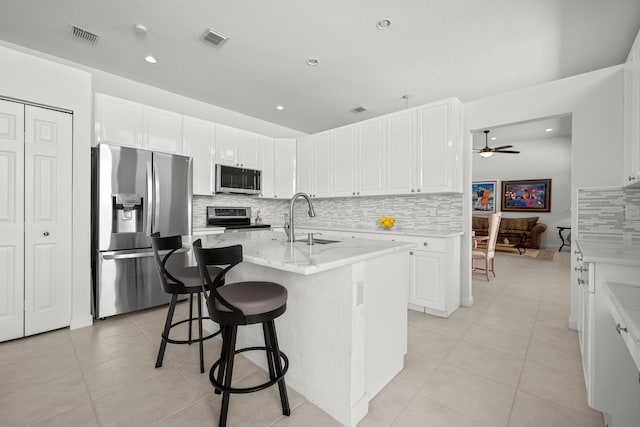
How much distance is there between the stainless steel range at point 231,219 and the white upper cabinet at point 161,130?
3.46ft

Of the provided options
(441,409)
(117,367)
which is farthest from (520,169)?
(117,367)

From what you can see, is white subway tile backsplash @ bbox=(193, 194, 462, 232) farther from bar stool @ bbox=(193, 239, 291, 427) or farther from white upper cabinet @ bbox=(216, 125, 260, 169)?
bar stool @ bbox=(193, 239, 291, 427)

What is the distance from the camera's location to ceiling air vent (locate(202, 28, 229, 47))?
2557 millimetres

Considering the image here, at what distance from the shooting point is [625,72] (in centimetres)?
239

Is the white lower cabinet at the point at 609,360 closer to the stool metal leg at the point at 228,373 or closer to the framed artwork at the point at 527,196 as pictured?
the stool metal leg at the point at 228,373

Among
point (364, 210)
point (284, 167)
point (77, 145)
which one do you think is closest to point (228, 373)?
point (77, 145)

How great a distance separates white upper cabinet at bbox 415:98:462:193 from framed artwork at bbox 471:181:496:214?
604 centimetres

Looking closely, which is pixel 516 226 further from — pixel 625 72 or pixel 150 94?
pixel 150 94

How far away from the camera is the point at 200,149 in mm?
3891

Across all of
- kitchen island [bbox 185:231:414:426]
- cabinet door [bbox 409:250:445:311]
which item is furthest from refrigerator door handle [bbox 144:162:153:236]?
cabinet door [bbox 409:250:445:311]

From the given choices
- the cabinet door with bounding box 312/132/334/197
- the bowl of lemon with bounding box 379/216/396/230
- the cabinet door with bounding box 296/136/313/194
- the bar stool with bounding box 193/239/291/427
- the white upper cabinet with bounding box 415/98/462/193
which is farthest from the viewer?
the cabinet door with bounding box 296/136/313/194

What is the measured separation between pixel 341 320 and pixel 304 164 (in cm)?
378

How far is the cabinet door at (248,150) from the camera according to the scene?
14.5 feet

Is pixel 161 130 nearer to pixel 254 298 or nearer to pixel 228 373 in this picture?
pixel 254 298
